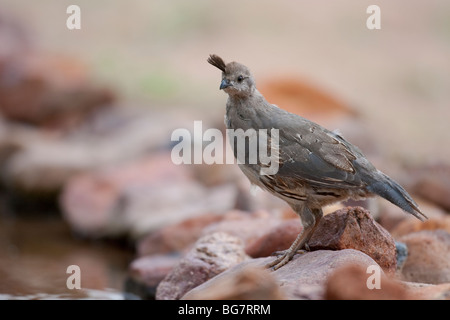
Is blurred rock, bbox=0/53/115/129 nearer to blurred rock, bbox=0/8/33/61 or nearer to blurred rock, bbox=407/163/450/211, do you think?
blurred rock, bbox=0/8/33/61

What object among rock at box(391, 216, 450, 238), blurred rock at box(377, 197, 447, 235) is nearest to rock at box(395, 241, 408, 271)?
Result: rock at box(391, 216, 450, 238)

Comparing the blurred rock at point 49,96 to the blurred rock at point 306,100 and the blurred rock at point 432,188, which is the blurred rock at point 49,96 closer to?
the blurred rock at point 306,100

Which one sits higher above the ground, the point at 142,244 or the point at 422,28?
the point at 422,28

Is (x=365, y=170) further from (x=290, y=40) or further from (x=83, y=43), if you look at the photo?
(x=83, y=43)

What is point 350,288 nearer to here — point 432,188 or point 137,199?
point 432,188

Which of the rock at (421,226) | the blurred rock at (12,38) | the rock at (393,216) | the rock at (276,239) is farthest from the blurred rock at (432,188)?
the blurred rock at (12,38)

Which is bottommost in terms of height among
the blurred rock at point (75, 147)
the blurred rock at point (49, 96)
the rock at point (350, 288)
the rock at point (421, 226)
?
the rock at point (350, 288)
